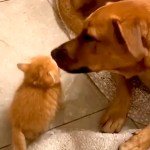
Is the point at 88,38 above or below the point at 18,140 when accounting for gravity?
above

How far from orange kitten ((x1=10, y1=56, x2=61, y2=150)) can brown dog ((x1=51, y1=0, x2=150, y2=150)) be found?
66mm

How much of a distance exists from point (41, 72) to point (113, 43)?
31 centimetres

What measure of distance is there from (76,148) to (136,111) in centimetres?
34

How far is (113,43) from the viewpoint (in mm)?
1465

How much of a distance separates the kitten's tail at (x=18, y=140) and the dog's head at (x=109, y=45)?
1.00 feet

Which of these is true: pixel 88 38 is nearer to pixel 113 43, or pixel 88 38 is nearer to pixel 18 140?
pixel 113 43

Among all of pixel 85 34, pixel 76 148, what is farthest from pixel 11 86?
pixel 85 34

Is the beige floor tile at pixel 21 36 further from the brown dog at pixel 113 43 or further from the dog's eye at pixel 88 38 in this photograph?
the dog's eye at pixel 88 38

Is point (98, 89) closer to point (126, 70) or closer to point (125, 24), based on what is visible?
point (126, 70)

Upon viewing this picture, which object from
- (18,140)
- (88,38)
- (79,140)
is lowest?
(79,140)

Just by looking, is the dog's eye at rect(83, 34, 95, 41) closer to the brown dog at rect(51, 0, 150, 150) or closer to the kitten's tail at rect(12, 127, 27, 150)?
the brown dog at rect(51, 0, 150, 150)

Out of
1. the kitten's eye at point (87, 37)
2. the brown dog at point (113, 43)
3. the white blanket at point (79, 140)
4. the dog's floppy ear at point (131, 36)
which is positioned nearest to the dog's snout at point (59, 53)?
the brown dog at point (113, 43)

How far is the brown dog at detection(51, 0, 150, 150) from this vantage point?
1397 mm

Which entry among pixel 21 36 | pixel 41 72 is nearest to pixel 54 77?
pixel 41 72
